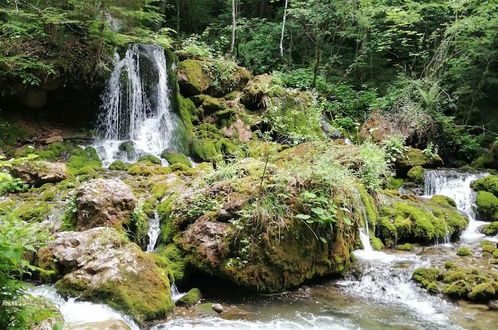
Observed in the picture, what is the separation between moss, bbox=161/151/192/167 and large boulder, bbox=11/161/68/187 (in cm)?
307

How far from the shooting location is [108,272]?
219 inches

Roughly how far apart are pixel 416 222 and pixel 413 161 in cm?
495

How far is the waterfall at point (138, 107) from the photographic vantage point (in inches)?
514

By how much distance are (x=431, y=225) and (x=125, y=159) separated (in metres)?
8.37

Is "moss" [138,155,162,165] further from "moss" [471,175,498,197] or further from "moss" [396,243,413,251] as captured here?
"moss" [471,175,498,197]

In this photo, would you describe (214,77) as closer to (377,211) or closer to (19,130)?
(19,130)

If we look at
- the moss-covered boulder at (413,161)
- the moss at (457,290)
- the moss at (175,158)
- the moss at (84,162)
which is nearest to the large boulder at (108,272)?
the moss at (457,290)

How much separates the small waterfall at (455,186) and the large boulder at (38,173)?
410 inches

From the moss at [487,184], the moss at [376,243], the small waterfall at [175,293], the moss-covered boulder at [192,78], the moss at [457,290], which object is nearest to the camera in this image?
the small waterfall at [175,293]

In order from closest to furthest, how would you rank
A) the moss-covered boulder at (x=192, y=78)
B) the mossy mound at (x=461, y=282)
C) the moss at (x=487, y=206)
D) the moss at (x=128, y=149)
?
the mossy mound at (x=461, y=282) < the moss at (x=487, y=206) < the moss at (x=128, y=149) < the moss-covered boulder at (x=192, y=78)

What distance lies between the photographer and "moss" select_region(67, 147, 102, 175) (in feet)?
34.4

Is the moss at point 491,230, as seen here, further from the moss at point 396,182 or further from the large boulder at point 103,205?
the large boulder at point 103,205

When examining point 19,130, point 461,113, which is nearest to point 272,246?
Result: point 19,130

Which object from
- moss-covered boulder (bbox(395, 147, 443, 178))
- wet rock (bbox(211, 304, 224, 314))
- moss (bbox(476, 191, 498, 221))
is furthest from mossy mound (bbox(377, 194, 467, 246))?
wet rock (bbox(211, 304, 224, 314))
